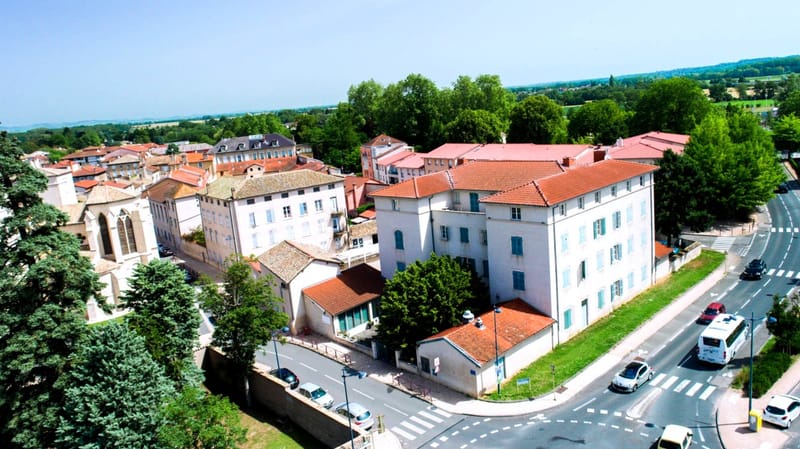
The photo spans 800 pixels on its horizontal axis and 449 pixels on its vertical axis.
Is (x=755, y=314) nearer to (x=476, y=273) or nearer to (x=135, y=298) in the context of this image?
(x=476, y=273)

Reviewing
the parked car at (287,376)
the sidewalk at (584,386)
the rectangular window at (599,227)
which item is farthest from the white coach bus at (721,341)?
the parked car at (287,376)

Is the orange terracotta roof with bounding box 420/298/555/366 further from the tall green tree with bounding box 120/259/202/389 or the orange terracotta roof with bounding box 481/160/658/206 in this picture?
the tall green tree with bounding box 120/259/202/389

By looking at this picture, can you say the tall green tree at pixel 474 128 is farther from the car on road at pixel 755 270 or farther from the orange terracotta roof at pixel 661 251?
the car on road at pixel 755 270

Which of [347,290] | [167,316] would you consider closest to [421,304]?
[347,290]

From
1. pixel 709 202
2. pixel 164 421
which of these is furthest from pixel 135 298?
pixel 709 202

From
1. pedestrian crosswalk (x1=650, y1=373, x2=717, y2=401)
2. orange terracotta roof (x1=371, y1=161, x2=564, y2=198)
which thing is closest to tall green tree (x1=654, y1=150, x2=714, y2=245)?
orange terracotta roof (x1=371, y1=161, x2=564, y2=198)

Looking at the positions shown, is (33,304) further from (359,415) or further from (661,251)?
(661,251)

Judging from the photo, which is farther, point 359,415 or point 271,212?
point 271,212

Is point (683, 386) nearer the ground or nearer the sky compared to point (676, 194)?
nearer the ground
